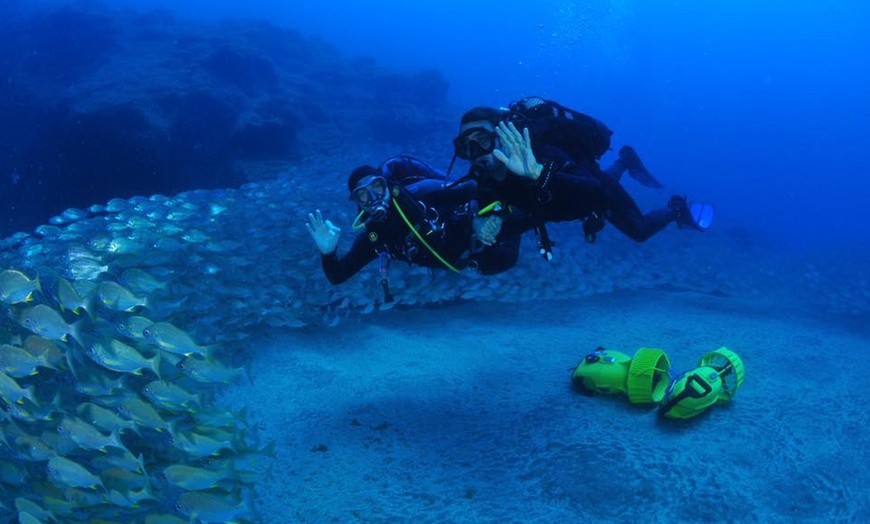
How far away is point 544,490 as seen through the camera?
12.4 ft

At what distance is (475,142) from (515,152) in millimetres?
399

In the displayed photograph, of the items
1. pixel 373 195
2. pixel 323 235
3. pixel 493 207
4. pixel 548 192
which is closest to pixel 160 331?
pixel 323 235

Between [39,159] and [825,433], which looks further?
[39,159]

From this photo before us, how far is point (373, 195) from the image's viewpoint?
4.25 meters

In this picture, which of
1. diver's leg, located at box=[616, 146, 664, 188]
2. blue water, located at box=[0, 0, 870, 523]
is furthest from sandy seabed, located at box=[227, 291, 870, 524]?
diver's leg, located at box=[616, 146, 664, 188]

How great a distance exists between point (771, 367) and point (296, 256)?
6.88 metres

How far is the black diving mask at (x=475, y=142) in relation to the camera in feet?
13.1

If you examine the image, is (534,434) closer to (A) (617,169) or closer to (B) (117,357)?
(B) (117,357)

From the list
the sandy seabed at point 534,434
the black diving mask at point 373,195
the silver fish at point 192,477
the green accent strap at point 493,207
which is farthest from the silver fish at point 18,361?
the green accent strap at point 493,207

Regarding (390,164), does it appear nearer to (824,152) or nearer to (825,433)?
(825,433)

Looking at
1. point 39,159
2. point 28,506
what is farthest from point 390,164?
point 39,159

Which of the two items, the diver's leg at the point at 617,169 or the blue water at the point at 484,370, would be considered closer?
the blue water at the point at 484,370

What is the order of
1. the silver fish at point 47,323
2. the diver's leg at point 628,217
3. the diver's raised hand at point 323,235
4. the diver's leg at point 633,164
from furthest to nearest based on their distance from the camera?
the diver's leg at point 633,164, the diver's leg at point 628,217, the diver's raised hand at point 323,235, the silver fish at point 47,323

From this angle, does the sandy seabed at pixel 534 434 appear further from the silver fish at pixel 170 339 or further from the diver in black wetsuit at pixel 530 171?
the diver in black wetsuit at pixel 530 171
